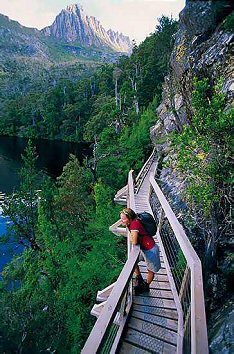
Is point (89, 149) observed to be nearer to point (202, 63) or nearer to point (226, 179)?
point (202, 63)

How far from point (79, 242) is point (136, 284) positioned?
48.4 ft

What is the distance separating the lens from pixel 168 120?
784 inches

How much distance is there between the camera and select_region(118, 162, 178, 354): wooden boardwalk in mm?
3776

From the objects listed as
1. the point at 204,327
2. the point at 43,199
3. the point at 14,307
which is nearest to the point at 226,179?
the point at 204,327

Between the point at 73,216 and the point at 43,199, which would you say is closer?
the point at 73,216

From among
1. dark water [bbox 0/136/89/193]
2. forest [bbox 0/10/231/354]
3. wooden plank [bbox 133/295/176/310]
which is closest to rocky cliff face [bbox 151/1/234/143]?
forest [bbox 0/10/231/354]

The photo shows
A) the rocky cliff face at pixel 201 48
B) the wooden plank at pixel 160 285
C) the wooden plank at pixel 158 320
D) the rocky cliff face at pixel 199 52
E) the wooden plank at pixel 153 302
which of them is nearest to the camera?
the wooden plank at pixel 158 320

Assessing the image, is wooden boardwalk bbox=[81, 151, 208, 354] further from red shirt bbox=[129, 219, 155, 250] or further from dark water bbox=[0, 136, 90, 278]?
dark water bbox=[0, 136, 90, 278]

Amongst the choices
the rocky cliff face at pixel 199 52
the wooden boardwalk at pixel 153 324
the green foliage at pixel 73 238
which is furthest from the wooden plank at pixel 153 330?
the green foliage at pixel 73 238

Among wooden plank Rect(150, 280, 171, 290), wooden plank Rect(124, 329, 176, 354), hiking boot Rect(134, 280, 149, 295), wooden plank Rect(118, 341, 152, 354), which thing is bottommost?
wooden plank Rect(118, 341, 152, 354)

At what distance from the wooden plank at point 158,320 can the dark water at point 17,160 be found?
23.3 metres

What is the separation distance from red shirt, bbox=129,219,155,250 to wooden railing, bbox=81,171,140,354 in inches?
12.6

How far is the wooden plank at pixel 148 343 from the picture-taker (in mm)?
3682

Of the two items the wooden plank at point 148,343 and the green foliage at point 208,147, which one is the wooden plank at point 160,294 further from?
the green foliage at point 208,147
